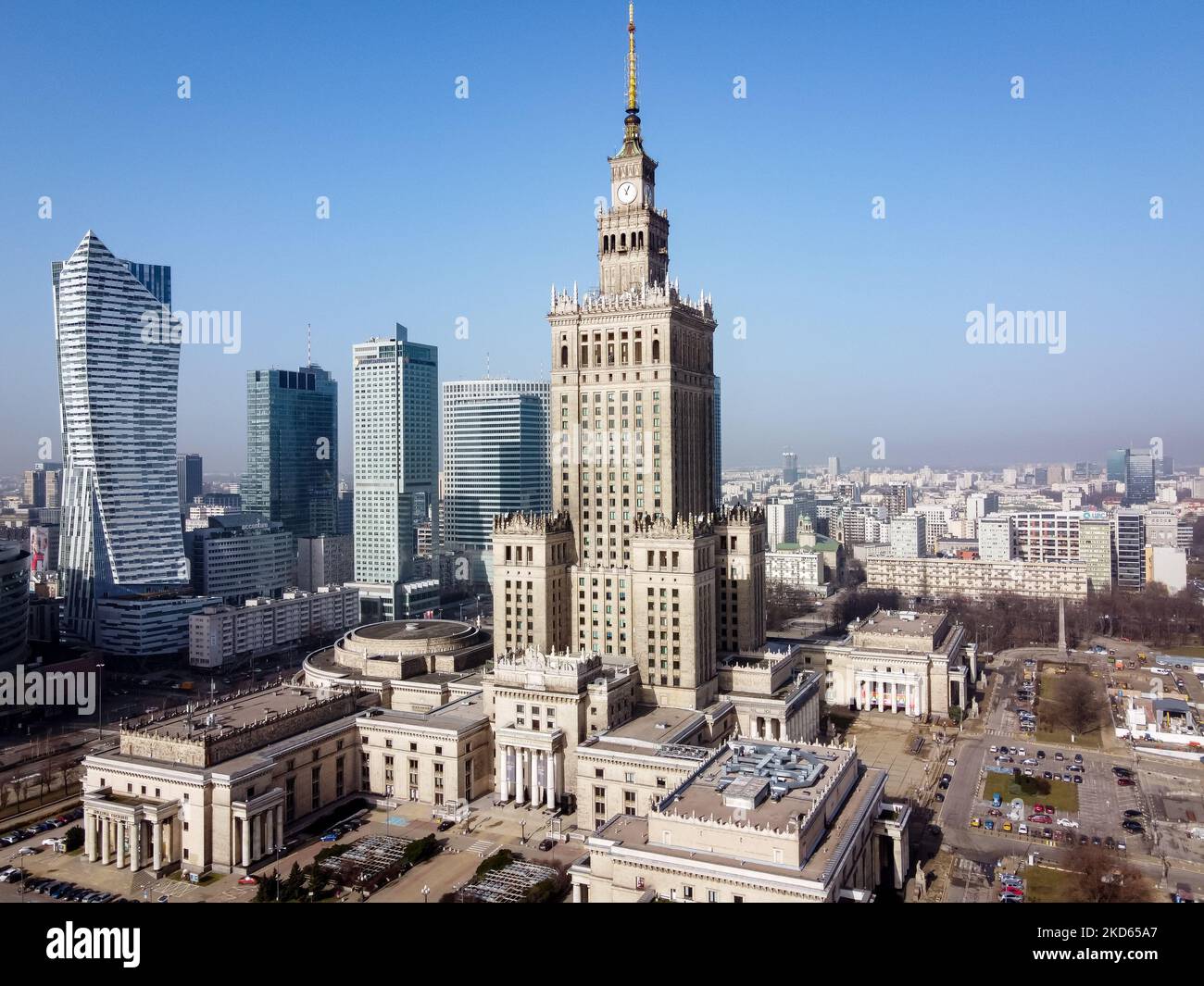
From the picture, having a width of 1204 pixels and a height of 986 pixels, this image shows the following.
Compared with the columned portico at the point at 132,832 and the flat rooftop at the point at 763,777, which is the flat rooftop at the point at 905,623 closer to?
the flat rooftop at the point at 763,777

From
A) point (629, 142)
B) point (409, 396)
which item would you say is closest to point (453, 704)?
point (629, 142)

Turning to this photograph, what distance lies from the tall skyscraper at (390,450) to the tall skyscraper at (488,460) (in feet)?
28.9

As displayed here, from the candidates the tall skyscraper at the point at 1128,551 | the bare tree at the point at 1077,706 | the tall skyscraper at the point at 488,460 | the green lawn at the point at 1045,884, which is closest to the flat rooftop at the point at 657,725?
the green lawn at the point at 1045,884

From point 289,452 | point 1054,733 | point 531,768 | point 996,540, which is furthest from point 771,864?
point 289,452

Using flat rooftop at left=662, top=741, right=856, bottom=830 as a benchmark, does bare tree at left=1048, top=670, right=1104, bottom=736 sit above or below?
below

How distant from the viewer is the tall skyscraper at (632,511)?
2473 inches

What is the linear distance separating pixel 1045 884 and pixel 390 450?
116 metres

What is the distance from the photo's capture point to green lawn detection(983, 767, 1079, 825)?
5888 centimetres

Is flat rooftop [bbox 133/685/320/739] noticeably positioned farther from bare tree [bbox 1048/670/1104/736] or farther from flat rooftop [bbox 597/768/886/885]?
bare tree [bbox 1048/670/1104/736]

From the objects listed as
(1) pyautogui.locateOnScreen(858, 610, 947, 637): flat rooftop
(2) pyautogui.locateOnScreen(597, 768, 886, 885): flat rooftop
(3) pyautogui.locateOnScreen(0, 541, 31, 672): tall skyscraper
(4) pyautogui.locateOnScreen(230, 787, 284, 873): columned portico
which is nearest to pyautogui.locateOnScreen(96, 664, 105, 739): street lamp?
(3) pyautogui.locateOnScreen(0, 541, 31, 672): tall skyscraper

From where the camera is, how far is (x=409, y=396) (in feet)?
477

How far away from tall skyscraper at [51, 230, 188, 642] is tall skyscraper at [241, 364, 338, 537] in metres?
49.0

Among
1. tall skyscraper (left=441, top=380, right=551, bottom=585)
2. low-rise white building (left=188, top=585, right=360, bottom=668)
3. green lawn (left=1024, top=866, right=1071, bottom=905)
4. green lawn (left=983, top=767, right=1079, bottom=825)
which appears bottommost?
green lawn (left=983, top=767, right=1079, bottom=825)
